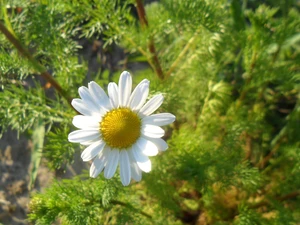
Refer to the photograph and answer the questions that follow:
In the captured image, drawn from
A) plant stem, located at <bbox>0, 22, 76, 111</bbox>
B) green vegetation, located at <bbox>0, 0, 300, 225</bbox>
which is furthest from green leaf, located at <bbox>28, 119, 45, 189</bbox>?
plant stem, located at <bbox>0, 22, 76, 111</bbox>

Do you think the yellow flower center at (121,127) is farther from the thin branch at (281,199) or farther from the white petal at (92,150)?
the thin branch at (281,199)

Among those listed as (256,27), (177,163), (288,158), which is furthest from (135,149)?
(288,158)

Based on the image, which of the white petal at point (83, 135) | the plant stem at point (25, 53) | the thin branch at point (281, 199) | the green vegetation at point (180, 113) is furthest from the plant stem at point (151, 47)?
Answer: the thin branch at point (281, 199)

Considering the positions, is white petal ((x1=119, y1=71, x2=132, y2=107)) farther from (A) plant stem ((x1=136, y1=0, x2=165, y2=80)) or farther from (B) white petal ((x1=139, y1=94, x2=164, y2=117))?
(A) plant stem ((x1=136, y1=0, x2=165, y2=80))

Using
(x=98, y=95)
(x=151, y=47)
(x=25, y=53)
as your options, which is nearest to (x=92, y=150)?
(x=98, y=95)

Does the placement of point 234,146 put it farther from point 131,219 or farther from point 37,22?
point 37,22

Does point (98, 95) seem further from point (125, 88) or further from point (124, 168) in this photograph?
point (124, 168)
